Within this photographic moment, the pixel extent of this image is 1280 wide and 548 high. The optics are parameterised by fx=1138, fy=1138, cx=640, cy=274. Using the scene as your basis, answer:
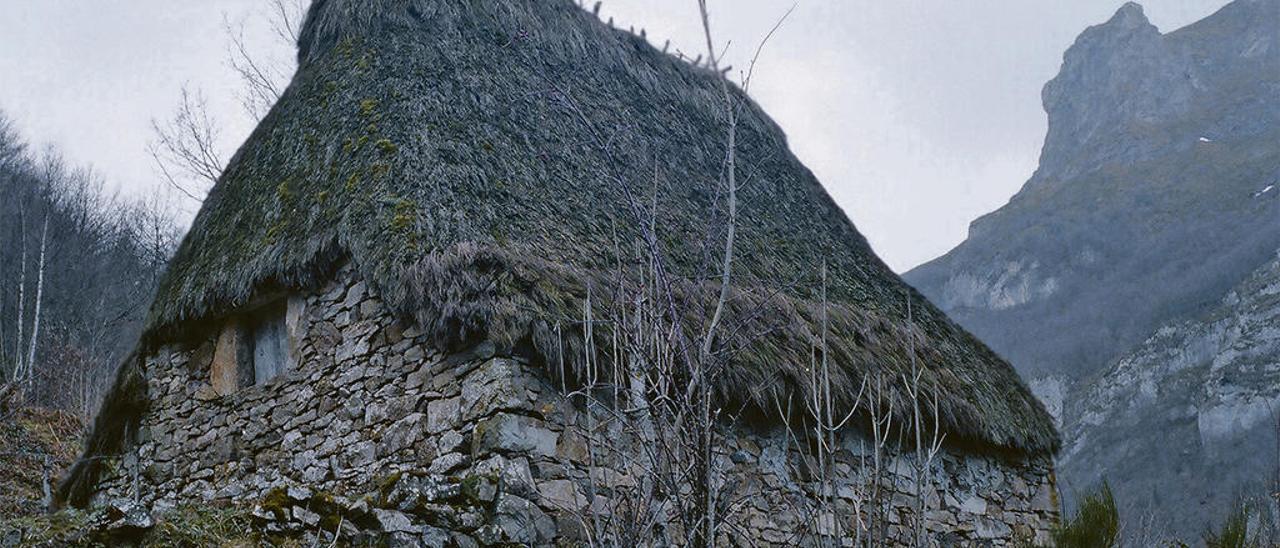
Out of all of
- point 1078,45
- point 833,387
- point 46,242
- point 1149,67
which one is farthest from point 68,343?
point 1078,45

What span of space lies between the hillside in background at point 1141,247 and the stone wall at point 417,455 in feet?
29.2

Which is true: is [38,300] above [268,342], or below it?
above

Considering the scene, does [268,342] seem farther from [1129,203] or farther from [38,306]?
[1129,203]

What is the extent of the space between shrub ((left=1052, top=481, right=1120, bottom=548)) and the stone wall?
71 cm

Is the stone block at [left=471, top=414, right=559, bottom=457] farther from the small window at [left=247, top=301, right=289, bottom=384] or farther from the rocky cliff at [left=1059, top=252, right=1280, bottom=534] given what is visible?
the rocky cliff at [left=1059, top=252, right=1280, bottom=534]

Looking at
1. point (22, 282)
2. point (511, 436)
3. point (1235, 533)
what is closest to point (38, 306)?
point (22, 282)

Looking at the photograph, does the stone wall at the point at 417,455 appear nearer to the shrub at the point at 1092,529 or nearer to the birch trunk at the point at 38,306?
the shrub at the point at 1092,529

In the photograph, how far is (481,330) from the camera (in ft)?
16.1

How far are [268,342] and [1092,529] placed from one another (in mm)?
4527

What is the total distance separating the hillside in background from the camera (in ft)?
98.2

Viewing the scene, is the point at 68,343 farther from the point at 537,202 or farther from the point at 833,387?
the point at 833,387

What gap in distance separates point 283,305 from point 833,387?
2964mm

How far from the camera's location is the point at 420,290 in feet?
16.5

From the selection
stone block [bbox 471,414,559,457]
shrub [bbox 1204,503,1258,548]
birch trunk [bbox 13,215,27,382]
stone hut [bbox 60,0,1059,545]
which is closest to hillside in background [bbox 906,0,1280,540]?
shrub [bbox 1204,503,1258,548]
